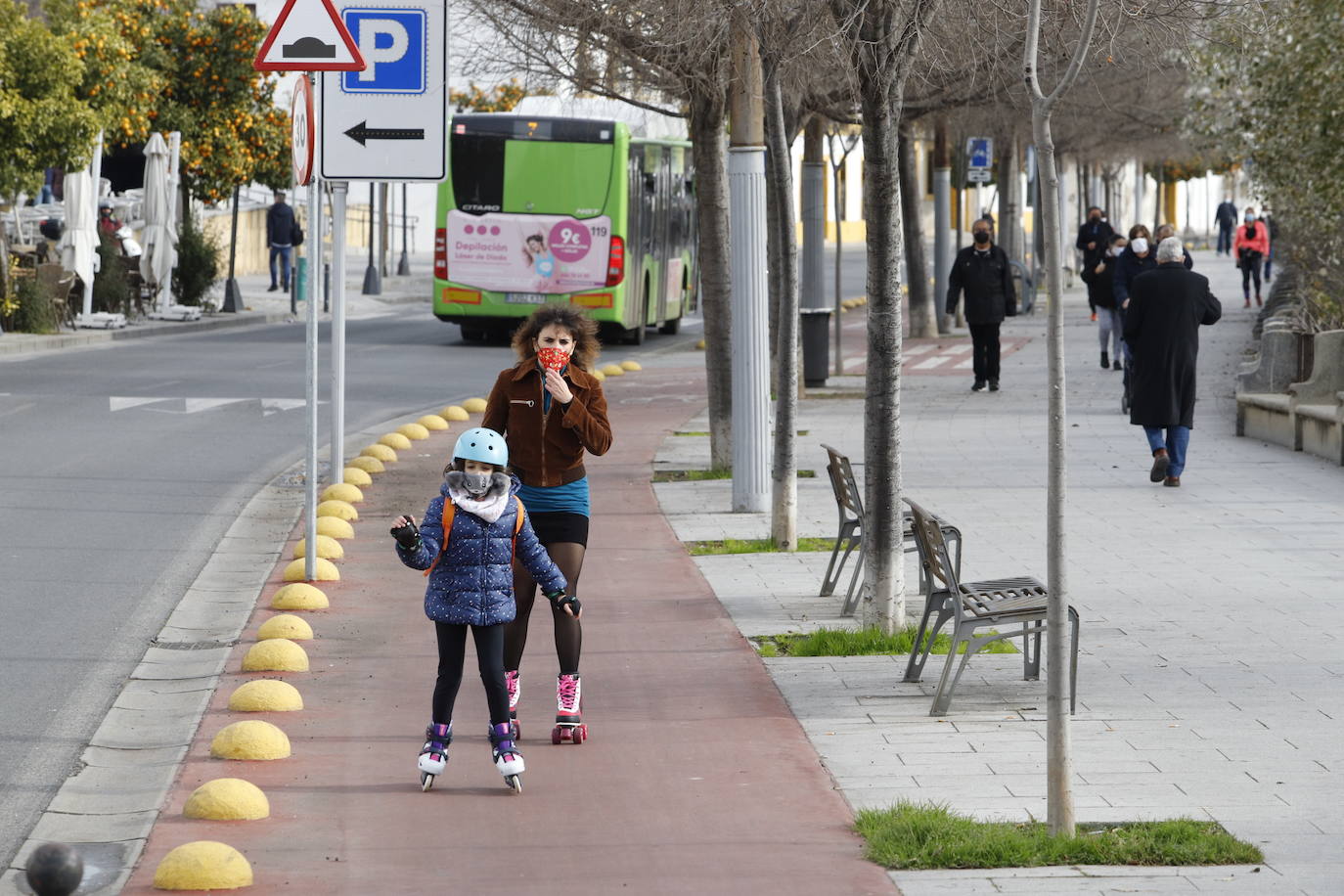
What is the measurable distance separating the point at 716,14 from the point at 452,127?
17.9 meters

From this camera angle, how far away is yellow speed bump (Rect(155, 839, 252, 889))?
5285 millimetres

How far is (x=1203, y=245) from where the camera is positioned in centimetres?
7306

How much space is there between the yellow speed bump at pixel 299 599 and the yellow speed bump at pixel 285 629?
673 millimetres

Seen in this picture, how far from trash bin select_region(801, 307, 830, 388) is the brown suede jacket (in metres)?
14.1

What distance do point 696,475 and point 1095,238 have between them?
509 inches

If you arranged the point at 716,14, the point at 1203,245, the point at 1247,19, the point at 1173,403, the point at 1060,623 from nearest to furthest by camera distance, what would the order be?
the point at 1060,623 < the point at 1247,19 < the point at 716,14 < the point at 1173,403 < the point at 1203,245

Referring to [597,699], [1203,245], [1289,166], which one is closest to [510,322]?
[1289,166]

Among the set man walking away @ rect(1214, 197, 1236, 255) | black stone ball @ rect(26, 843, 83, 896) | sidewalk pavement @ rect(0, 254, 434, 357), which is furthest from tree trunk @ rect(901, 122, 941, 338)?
man walking away @ rect(1214, 197, 1236, 255)

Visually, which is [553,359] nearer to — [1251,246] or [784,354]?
[784,354]

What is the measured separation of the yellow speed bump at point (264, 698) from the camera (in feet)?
24.6

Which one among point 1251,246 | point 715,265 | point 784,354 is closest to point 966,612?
point 784,354

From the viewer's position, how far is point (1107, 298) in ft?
72.4

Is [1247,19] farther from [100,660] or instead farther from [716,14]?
[100,660]

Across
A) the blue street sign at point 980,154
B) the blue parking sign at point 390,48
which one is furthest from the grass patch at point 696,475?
the blue street sign at point 980,154
